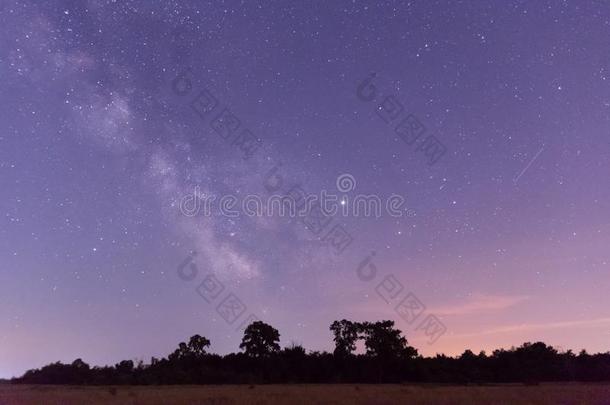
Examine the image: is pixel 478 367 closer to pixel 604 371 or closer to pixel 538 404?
pixel 604 371

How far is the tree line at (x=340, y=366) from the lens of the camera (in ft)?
260

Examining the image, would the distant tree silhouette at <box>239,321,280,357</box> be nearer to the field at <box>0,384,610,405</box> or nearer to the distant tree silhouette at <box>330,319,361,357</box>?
the distant tree silhouette at <box>330,319,361,357</box>

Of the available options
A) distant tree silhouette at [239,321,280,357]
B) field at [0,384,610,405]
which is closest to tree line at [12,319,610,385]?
distant tree silhouette at [239,321,280,357]

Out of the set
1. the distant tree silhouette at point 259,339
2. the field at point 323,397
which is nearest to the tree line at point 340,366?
the distant tree silhouette at point 259,339

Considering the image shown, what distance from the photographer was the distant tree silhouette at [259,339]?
88875mm

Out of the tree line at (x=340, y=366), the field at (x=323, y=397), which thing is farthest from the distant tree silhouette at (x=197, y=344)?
the field at (x=323, y=397)

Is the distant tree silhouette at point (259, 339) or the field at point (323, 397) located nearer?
the field at point (323, 397)

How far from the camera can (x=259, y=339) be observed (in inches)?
3529

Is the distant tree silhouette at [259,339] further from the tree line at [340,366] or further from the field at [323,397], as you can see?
the field at [323,397]

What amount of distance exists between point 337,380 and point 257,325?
17362 millimetres

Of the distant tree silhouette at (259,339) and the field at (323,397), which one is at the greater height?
the distant tree silhouette at (259,339)

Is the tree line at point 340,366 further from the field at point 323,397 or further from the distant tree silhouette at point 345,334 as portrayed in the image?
the field at point 323,397

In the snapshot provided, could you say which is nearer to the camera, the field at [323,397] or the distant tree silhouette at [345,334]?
the field at [323,397]

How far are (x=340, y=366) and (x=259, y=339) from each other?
13164 millimetres
